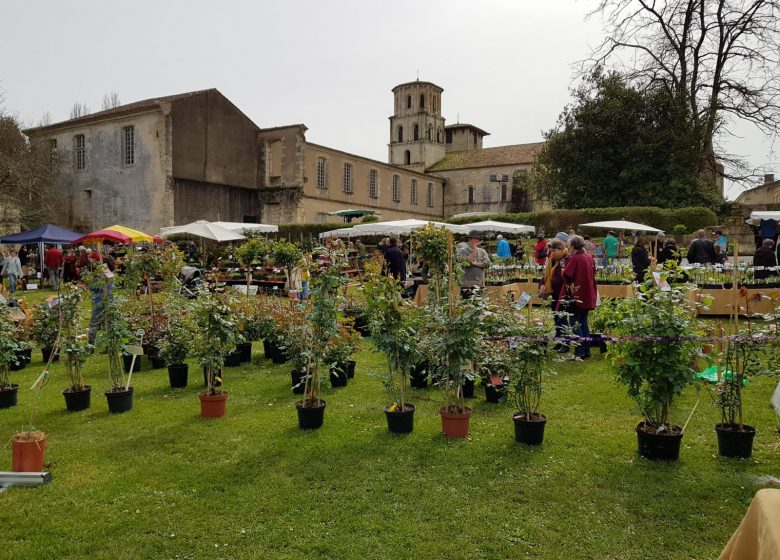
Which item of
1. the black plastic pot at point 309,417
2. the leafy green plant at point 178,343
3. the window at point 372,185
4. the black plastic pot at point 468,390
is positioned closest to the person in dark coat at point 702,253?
the black plastic pot at point 468,390

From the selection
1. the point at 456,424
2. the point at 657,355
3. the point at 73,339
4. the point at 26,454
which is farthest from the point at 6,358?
the point at 657,355

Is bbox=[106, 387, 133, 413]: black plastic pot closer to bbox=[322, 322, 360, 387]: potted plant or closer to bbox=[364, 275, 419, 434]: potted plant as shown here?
bbox=[322, 322, 360, 387]: potted plant

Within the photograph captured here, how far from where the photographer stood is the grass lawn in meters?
3.40

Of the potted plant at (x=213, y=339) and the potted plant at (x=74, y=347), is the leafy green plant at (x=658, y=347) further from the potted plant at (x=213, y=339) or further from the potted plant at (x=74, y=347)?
the potted plant at (x=74, y=347)

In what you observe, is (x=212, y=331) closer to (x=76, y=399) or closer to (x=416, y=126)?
(x=76, y=399)

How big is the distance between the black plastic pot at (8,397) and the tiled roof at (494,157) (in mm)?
44785

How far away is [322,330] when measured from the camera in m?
5.64

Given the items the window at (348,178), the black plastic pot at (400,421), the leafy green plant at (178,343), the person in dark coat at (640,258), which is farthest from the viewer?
the window at (348,178)

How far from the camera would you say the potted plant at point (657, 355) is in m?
4.21

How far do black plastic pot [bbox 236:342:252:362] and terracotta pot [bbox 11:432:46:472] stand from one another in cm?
424

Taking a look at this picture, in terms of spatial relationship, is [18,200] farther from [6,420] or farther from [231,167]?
[6,420]

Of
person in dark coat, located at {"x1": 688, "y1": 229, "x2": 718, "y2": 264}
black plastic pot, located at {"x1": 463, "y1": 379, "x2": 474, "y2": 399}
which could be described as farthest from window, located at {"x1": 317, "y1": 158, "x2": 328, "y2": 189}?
black plastic pot, located at {"x1": 463, "y1": 379, "x2": 474, "y2": 399}

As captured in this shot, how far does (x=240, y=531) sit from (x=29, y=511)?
5.18ft

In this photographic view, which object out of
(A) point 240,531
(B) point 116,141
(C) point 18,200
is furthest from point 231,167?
(A) point 240,531
